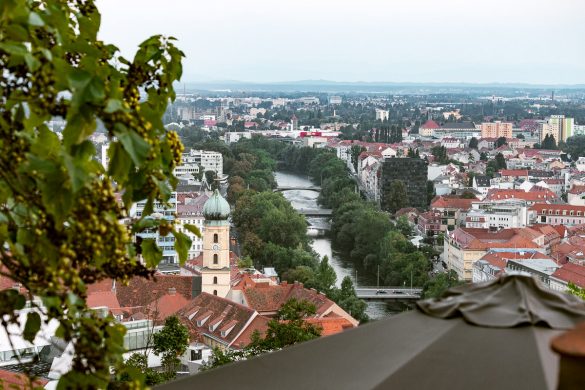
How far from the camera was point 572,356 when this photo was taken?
0.90 meters

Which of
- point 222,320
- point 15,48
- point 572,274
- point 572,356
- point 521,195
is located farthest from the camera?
point 521,195

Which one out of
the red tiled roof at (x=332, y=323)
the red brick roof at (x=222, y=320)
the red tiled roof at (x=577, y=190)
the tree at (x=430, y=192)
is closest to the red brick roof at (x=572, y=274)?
the red tiled roof at (x=332, y=323)

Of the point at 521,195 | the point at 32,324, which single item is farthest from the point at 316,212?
the point at 32,324

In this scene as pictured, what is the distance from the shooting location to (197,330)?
1109cm

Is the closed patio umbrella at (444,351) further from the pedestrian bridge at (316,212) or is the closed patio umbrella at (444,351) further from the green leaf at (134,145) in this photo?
the pedestrian bridge at (316,212)

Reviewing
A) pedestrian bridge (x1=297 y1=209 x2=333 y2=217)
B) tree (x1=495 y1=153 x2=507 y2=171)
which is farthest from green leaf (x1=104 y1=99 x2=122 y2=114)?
tree (x1=495 y1=153 x2=507 y2=171)

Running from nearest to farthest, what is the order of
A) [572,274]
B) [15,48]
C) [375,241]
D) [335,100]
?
1. [15,48]
2. [572,274]
3. [375,241]
4. [335,100]

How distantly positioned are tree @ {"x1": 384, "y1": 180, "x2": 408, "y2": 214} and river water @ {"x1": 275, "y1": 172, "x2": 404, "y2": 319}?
2.10 meters

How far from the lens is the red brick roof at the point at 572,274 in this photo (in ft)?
52.2

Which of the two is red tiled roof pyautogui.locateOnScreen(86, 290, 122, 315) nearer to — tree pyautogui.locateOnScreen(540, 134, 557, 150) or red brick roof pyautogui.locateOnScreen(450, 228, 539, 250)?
red brick roof pyautogui.locateOnScreen(450, 228, 539, 250)

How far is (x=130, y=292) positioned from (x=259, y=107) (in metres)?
75.7

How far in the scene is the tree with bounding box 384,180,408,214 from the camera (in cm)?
2922

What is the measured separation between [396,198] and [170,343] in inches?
869

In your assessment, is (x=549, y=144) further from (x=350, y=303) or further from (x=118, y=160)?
(x=118, y=160)
